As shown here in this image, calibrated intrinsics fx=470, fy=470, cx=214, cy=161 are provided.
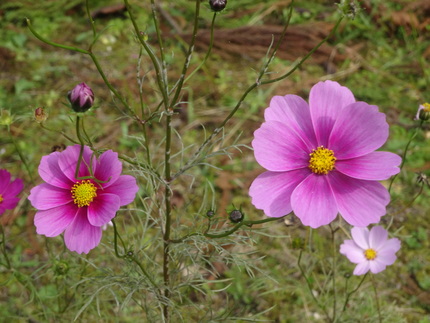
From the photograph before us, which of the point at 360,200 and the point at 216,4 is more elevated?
the point at 216,4

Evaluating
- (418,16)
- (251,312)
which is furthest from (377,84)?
(251,312)

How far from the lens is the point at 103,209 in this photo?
0.84 metres

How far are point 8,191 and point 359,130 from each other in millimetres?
813

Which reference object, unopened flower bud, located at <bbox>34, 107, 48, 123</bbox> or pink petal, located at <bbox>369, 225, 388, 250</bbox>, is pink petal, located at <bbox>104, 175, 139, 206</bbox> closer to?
unopened flower bud, located at <bbox>34, 107, 48, 123</bbox>

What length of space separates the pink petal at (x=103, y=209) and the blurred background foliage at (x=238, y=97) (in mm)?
547

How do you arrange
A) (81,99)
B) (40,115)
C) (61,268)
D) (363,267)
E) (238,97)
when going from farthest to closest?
(238,97) → (363,267) → (61,268) → (40,115) → (81,99)

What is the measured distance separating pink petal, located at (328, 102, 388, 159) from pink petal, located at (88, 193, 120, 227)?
16.1 inches

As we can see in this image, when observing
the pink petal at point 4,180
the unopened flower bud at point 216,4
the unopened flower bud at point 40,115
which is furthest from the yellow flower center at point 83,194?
the unopened flower bud at point 216,4

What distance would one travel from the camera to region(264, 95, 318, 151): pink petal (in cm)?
85

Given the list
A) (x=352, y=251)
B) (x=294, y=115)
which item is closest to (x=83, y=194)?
(x=294, y=115)

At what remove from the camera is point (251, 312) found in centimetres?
152

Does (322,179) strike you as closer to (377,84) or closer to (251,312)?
(251,312)

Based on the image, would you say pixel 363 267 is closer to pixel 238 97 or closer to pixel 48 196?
pixel 48 196

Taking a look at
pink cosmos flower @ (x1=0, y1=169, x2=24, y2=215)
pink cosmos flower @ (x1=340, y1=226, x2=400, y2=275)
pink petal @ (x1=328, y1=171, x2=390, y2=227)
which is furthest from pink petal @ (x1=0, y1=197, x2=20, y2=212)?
pink cosmos flower @ (x1=340, y1=226, x2=400, y2=275)
